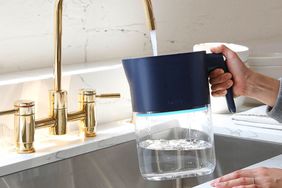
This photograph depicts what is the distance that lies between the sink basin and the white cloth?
6 centimetres

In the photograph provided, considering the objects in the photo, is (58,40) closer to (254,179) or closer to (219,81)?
(219,81)


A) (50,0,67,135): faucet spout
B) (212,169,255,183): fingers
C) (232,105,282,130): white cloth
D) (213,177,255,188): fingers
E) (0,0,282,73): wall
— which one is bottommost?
(213,177,255,188): fingers

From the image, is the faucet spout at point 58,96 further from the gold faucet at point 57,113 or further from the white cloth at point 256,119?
the white cloth at point 256,119

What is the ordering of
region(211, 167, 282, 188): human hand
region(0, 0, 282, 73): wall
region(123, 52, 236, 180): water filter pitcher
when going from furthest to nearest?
region(0, 0, 282, 73): wall, region(211, 167, 282, 188): human hand, region(123, 52, 236, 180): water filter pitcher

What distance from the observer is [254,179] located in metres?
1.03

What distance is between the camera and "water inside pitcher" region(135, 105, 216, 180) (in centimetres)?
101

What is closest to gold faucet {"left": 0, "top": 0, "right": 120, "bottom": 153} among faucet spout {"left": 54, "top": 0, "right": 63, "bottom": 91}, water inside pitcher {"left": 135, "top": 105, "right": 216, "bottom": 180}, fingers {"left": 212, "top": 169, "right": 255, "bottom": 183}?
faucet spout {"left": 54, "top": 0, "right": 63, "bottom": 91}

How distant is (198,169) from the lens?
1013mm

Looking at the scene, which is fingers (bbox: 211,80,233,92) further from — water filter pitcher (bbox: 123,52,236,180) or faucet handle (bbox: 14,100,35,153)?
faucet handle (bbox: 14,100,35,153)

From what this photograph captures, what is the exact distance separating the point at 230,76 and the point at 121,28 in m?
0.64

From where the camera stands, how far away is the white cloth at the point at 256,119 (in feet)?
4.63

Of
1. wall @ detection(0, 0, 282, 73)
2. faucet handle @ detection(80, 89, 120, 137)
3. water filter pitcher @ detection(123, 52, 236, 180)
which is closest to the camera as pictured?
water filter pitcher @ detection(123, 52, 236, 180)

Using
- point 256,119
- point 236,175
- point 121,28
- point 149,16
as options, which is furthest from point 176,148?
point 121,28

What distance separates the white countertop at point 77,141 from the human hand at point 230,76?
0.53ft
